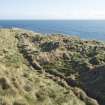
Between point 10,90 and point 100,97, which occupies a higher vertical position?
point 10,90

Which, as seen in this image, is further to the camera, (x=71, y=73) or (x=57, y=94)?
(x=71, y=73)

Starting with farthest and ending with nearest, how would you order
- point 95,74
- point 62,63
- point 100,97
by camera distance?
point 62,63
point 95,74
point 100,97

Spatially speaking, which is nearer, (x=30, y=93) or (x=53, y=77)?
(x=30, y=93)

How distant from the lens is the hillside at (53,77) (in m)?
14.5

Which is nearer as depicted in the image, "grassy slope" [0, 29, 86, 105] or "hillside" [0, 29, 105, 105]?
"grassy slope" [0, 29, 86, 105]

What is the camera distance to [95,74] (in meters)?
22.7

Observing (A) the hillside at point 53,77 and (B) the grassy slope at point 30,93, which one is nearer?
(B) the grassy slope at point 30,93

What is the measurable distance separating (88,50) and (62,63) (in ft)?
26.6

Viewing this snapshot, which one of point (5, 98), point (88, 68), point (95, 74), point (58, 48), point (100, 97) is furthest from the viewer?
point (58, 48)

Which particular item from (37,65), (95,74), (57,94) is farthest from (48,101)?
(37,65)

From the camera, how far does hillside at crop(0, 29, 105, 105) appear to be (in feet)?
47.5

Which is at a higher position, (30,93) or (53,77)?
(30,93)

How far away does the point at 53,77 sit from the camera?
20.8 m

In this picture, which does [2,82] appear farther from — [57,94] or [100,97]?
[100,97]
